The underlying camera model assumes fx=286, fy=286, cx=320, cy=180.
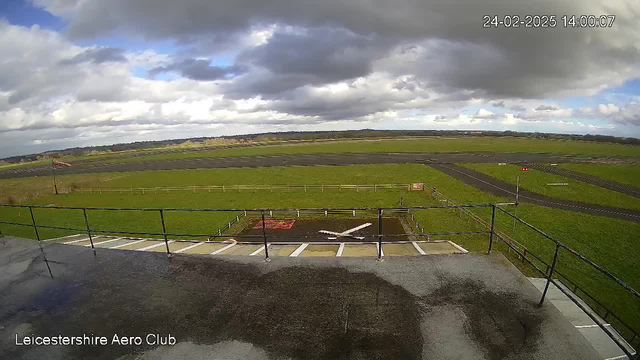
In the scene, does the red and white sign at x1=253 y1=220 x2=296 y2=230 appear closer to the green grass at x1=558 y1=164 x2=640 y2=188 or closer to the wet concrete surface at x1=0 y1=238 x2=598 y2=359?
the wet concrete surface at x1=0 y1=238 x2=598 y2=359

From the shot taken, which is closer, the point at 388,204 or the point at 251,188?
the point at 388,204

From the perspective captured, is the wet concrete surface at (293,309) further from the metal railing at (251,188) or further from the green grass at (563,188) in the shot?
the green grass at (563,188)

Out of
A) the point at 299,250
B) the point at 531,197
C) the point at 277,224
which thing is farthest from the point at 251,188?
the point at 531,197

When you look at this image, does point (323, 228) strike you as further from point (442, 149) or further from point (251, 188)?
point (442, 149)

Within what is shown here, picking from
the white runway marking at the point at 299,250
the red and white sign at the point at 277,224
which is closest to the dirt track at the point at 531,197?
the red and white sign at the point at 277,224

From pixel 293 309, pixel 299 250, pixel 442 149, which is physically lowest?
pixel 442 149

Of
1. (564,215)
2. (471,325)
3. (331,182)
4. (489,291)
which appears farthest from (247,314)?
(331,182)

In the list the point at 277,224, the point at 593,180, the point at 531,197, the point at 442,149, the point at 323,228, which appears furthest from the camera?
the point at 442,149
